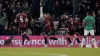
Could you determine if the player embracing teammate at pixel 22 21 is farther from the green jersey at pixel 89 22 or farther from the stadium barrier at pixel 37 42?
the green jersey at pixel 89 22

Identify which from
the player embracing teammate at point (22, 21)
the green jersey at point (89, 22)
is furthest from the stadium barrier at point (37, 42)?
the green jersey at point (89, 22)

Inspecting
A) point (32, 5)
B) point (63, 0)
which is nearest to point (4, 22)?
point (32, 5)

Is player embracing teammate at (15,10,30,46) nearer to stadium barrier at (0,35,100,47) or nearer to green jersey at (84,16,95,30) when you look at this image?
stadium barrier at (0,35,100,47)

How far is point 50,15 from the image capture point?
75.1 feet

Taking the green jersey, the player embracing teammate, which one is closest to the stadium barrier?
the player embracing teammate

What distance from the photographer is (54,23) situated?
2277 cm

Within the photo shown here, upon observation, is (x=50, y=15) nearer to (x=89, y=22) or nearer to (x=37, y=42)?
(x=37, y=42)

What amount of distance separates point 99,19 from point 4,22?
236 inches

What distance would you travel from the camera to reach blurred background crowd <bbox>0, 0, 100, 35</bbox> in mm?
22203

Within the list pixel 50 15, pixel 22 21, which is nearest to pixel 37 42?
pixel 22 21

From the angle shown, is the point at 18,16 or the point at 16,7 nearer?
the point at 18,16
